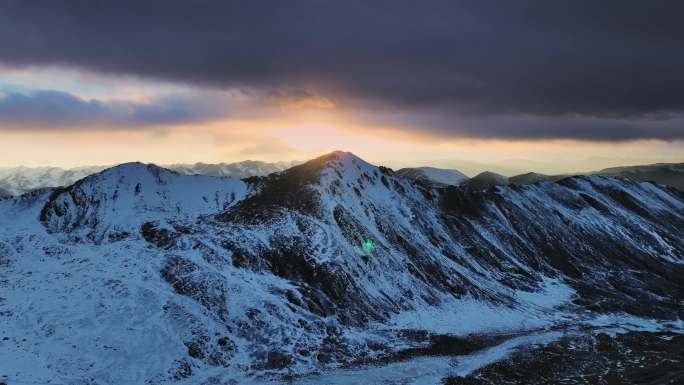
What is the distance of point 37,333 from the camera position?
40656 mm

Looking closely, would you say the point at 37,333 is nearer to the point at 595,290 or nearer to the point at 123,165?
the point at 123,165

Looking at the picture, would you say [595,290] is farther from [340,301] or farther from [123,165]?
[123,165]

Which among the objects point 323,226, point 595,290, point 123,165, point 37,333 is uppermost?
point 123,165

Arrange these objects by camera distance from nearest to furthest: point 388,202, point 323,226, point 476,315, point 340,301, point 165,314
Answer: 1. point 165,314
2. point 340,301
3. point 476,315
4. point 323,226
5. point 388,202

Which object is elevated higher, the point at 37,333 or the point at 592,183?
the point at 592,183

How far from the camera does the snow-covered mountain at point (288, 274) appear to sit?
4178 cm

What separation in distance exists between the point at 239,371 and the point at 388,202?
4885 centimetres

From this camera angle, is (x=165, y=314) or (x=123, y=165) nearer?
(x=165, y=314)

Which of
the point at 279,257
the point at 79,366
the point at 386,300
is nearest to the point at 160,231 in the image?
the point at 279,257

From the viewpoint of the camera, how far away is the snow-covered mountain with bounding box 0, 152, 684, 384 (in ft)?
137

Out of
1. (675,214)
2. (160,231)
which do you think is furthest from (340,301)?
(675,214)

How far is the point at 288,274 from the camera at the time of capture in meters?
57.4

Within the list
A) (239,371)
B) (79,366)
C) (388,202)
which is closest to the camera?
(79,366)

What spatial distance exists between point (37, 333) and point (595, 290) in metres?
72.7
